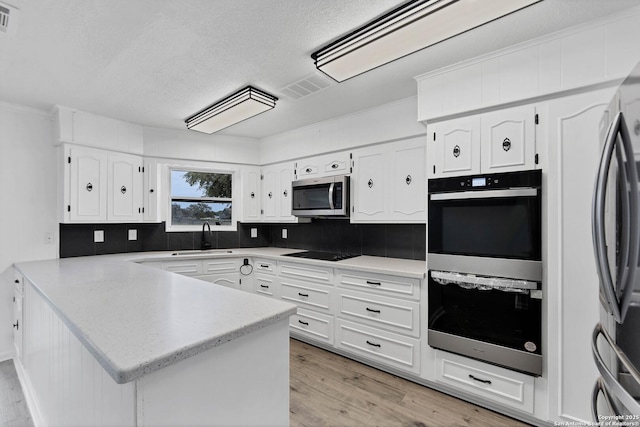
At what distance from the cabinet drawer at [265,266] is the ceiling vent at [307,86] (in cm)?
186

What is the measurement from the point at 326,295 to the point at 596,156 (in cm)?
228

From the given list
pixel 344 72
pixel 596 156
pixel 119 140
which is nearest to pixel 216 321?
pixel 344 72

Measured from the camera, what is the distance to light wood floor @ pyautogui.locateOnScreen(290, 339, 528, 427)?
191 centimetres

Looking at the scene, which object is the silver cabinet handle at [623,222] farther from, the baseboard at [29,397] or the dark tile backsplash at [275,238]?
the baseboard at [29,397]

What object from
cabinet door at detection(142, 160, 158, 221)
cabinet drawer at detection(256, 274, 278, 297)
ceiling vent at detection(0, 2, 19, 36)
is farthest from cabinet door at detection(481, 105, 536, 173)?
cabinet door at detection(142, 160, 158, 221)

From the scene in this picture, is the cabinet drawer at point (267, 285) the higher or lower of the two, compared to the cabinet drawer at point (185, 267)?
lower

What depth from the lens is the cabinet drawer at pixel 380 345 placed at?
235 cm

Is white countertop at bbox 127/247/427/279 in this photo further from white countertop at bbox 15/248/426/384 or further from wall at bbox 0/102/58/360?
white countertop at bbox 15/248/426/384

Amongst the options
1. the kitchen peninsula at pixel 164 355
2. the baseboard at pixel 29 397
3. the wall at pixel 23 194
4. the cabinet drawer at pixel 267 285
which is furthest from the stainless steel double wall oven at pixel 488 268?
the wall at pixel 23 194

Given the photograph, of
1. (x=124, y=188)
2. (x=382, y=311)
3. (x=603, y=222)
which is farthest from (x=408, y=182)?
(x=124, y=188)

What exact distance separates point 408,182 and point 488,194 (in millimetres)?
859

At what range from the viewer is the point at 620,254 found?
3.48 ft

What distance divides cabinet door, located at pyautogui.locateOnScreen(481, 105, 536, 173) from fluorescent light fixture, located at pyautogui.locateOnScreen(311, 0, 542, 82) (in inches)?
27.2

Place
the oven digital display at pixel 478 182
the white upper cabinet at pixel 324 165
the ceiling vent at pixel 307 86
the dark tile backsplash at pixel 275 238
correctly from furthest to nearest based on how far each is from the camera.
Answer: the white upper cabinet at pixel 324 165, the dark tile backsplash at pixel 275 238, the ceiling vent at pixel 307 86, the oven digital display at pixel 478 182
